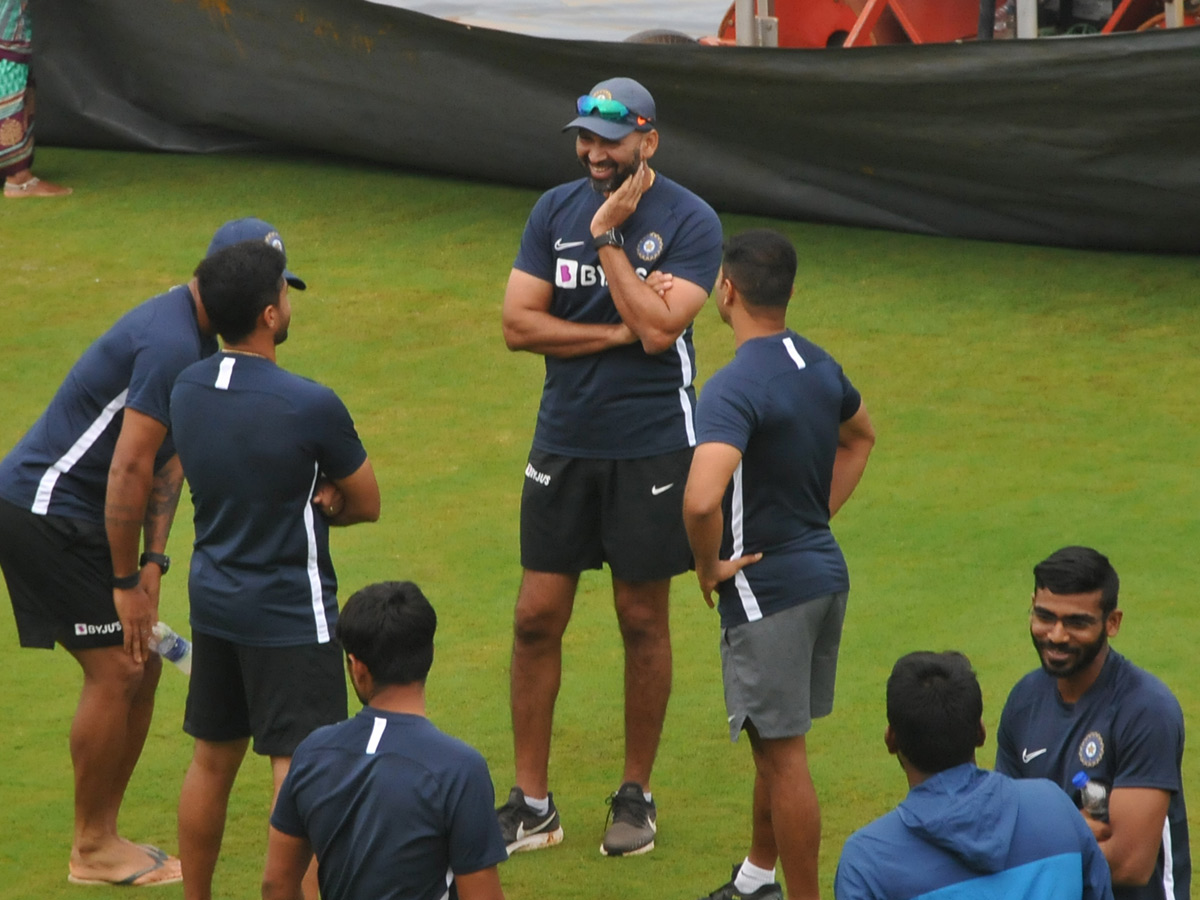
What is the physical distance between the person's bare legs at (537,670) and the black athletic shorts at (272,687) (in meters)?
0.82

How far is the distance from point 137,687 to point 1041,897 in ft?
8.34

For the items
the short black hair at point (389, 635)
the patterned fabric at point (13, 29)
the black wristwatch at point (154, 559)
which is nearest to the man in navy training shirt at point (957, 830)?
the short black hair at point (389, 635)

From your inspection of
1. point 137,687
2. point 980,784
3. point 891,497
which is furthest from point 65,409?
point 891,497

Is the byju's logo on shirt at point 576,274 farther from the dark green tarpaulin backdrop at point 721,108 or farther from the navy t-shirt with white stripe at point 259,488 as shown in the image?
the dark green tarpaulin backdrop at point 721,108

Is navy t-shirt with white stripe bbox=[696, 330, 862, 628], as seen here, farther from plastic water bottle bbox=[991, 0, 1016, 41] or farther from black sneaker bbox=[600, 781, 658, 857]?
plastic water bottle bbox=[991, 0, 1016, 41]

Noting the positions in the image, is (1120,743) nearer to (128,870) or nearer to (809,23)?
(128,870)

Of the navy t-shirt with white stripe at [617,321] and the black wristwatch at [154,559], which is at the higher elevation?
the navy t-shirt with white stripe at [617,321]

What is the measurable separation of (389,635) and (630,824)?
1721 millimetres

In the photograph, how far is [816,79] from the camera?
9398mm

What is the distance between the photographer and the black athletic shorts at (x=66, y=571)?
172 inches

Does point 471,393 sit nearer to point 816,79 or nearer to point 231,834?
point 816,79

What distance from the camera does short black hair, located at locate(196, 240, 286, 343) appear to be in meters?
3.86

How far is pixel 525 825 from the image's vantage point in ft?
15.5

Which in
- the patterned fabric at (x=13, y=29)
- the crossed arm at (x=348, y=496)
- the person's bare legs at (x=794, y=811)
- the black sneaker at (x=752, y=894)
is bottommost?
the black sneaker at (x=752, y=894)
